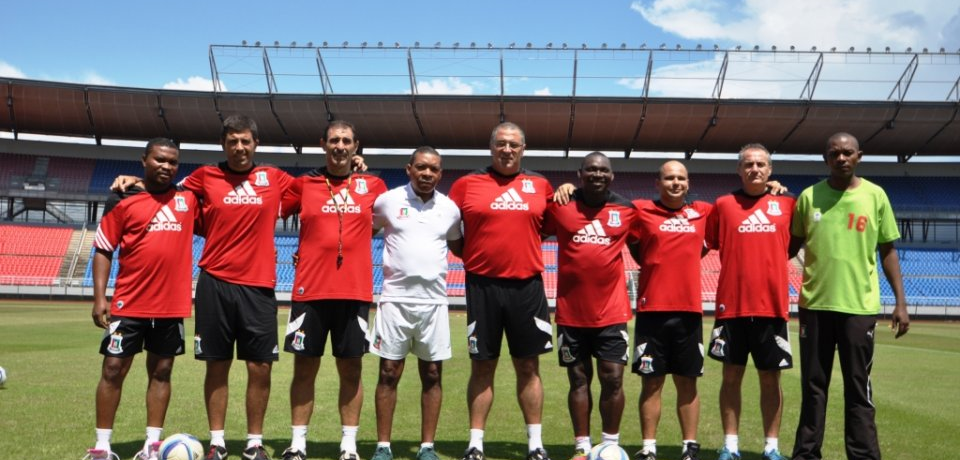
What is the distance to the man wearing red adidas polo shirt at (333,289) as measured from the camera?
18.8ft

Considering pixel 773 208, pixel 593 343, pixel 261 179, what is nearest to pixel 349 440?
pixel 593 343

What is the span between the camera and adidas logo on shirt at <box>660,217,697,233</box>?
605cm

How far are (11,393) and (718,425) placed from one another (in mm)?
7677

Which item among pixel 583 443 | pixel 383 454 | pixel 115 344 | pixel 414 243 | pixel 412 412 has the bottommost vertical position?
pixel 412 412

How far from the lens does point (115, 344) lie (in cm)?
570

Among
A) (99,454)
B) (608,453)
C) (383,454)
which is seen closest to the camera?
(608,453)

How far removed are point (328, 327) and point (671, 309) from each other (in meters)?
2.61

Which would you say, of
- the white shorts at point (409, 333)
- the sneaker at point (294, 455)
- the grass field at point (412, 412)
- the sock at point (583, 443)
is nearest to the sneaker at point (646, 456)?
the sock at point (583, 443)

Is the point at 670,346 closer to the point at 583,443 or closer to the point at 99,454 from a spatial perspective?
the point at 583,443

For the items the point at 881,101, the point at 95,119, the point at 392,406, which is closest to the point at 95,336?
the point at 392,406

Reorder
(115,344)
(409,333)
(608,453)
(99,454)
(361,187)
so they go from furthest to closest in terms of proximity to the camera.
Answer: (361,187) < (409,333) < (115,344) < (99,454) < (608,453)

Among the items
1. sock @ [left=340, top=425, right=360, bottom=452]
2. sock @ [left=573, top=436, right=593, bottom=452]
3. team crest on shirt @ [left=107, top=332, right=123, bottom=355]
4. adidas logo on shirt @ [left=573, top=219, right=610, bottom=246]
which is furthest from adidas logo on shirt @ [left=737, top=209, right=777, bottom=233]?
team crest on shirt @ [left=107, top=332, right=123, bottom=355]

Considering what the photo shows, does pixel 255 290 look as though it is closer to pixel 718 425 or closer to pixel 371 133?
pixel 718 425

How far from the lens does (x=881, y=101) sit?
35.2 metres
